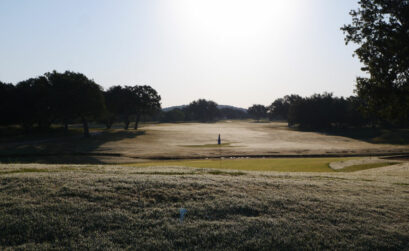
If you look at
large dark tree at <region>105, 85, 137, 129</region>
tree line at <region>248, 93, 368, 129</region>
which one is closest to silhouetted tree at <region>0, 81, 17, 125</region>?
large dark tree at <region>105, 85, 137, 129</region>

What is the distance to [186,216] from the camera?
9094 mm

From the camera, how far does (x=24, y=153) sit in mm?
45688

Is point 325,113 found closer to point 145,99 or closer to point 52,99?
point 145,99

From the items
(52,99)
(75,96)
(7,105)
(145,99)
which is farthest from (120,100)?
(7,105)

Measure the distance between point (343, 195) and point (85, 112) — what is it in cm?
6811

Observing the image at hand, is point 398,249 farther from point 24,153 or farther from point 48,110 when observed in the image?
point 48,110

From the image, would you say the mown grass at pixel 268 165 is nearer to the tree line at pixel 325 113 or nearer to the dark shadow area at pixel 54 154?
the dark shadow area at pixel 54 154

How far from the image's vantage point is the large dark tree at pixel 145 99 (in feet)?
A: 328

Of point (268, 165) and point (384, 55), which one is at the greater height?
point (384, 55)

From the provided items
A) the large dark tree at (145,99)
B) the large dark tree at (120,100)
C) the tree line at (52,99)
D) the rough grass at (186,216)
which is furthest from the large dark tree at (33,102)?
the rough grass at (186,216)

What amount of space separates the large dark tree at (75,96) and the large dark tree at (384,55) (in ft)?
198

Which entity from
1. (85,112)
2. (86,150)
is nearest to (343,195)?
(86,150)

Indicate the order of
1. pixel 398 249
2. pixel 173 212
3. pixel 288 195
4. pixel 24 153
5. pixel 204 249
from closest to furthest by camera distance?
1. pixel 204 249
2. pixel 398 249
3. pixel 173 212
4. pixel 288 195
5. pixel 24 153

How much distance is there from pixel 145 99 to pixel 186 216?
95.0 meters
